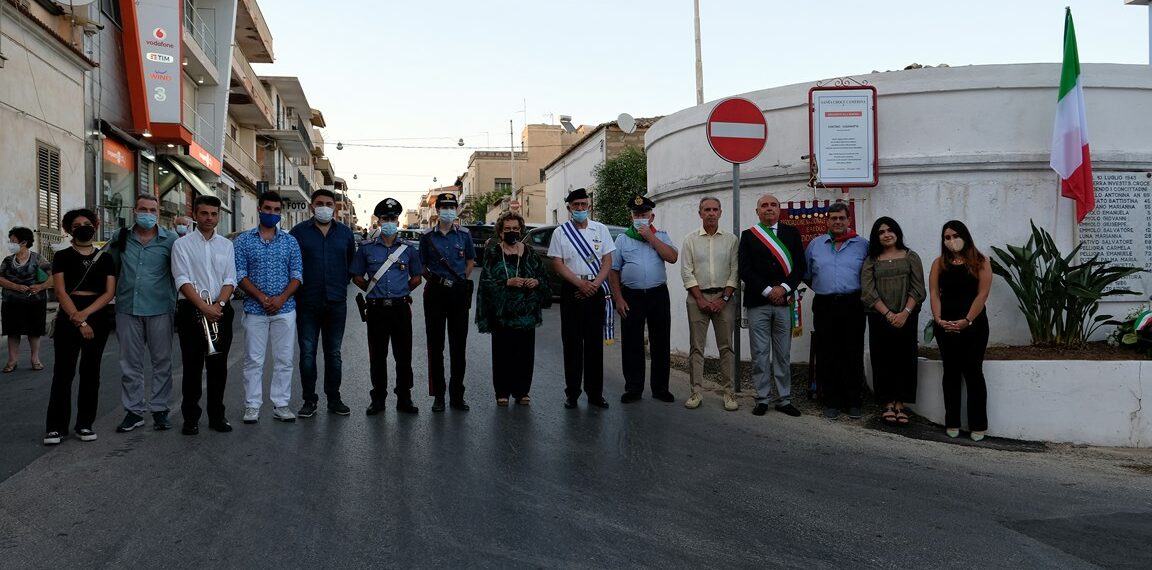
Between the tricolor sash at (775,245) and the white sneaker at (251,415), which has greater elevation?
the tricolor sash at (775,245)

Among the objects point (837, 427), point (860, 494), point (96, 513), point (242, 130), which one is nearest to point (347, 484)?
point (96, 513)

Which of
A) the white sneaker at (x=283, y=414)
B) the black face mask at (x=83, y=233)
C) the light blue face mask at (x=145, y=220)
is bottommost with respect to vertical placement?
the white sneaker at (x=283, y=414)

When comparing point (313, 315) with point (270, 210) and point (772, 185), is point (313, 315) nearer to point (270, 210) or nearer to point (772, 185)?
point (270, 210)

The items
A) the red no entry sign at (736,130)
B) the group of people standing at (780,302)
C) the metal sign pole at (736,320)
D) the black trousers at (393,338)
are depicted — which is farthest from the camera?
the red no entry sign at (736,130)

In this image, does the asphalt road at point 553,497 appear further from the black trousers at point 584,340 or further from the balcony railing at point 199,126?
the balcony railing at point 199,126

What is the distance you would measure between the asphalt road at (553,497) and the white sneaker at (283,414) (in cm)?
19

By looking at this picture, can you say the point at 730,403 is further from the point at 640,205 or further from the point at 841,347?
the point at 640,205

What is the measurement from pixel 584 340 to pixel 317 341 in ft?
7.68

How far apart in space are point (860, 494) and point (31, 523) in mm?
4533

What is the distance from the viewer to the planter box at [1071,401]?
21.7 feet

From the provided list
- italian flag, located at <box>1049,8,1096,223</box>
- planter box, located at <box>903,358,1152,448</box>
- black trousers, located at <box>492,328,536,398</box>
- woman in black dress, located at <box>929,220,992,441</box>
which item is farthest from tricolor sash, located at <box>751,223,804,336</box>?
italian flag, located at <box>1049,8,1096,223</box>

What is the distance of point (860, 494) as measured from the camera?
505 cm

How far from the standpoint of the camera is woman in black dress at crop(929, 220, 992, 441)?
6.75 meters

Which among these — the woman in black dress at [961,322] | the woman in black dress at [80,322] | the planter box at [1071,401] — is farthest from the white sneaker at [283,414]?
the planter box at [1071,401]
